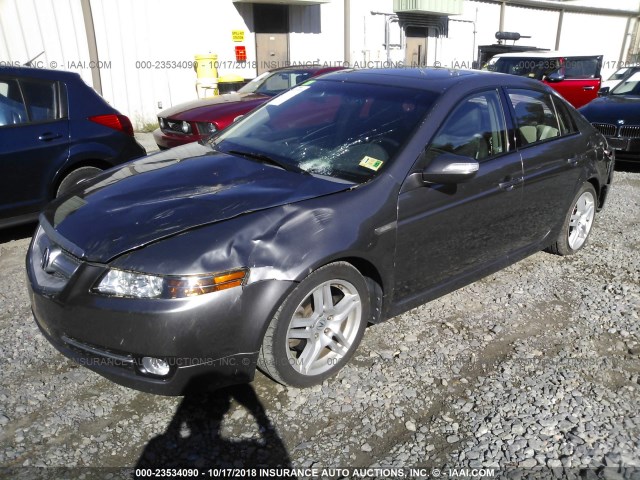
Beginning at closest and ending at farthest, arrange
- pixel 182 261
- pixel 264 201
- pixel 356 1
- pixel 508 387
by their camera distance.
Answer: pixel 182 261
pixel 264 201
pixel 508 387
pixel 356 1

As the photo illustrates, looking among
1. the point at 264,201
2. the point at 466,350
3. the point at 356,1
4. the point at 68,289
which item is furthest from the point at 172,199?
the point at 356,1

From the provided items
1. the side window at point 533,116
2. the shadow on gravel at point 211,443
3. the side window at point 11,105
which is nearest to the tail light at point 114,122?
the side window at point 11,105

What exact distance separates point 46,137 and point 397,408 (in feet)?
12.7

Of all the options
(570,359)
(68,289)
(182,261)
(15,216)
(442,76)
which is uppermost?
(442,76)

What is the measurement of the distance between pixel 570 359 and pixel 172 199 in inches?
98.0

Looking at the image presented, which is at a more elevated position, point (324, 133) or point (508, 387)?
point (324, 133)

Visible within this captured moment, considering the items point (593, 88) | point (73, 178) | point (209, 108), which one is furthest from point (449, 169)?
point (593, 88)

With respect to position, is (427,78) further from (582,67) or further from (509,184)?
(582,67)

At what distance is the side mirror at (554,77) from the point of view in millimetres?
11430

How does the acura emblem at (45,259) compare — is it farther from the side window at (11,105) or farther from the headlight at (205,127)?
the headlight at (205,127)

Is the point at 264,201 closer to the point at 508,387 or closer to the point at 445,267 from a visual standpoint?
the point at 445,267

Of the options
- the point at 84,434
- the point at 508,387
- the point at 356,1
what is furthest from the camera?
the point at 356,1

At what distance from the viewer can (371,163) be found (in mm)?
3107

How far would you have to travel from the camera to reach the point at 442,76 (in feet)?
12.1
